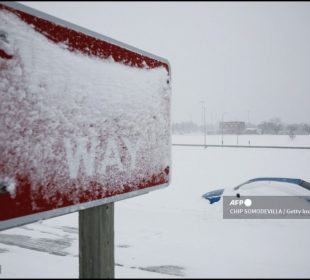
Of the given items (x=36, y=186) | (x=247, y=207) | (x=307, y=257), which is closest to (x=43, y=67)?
(x=36, y=186)

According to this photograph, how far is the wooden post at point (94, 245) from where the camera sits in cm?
117

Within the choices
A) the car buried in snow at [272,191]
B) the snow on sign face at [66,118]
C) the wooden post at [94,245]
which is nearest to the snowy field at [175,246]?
the car buried in snow at [272,191]

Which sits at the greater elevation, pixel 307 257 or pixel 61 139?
pixel 61 139

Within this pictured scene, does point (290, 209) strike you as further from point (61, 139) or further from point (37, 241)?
point (61, 139)

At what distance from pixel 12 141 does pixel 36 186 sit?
0.51 feet

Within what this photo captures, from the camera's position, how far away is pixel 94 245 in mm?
1188

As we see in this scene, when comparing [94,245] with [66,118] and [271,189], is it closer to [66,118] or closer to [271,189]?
[66,118]

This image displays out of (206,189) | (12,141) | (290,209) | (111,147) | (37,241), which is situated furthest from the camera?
(206,189)

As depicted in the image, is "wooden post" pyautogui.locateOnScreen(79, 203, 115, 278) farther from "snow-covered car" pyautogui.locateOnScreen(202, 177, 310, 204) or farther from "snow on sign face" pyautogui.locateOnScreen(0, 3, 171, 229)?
"snow-covered car" pyautogui.locateOnScreen(202, 177, 310, 204)

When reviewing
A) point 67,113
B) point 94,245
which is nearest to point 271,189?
point 94,245

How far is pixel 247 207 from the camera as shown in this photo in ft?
24.6

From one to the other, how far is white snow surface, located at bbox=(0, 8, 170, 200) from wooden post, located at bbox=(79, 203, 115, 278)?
0.18 meters

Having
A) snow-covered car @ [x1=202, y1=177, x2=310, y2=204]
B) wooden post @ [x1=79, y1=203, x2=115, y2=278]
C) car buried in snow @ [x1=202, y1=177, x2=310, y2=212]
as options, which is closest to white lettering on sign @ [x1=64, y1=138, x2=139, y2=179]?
wooden post @ [x1=79, y1=203, x2=115, y2=278]

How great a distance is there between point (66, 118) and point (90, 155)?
6.9 inches
